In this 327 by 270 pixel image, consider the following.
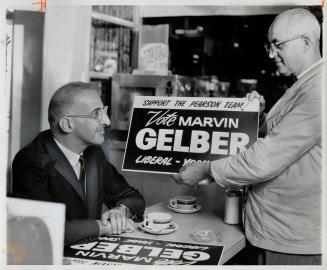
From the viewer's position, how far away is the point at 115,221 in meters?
1.16

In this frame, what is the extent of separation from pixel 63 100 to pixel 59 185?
0.86 feet

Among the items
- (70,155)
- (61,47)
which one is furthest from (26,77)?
(70,155)

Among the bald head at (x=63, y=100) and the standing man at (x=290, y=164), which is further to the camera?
the bald head at (x=63, y=100)

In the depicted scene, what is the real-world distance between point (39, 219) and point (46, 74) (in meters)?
0.50

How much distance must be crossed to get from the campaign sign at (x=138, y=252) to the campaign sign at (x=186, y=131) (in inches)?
9.8

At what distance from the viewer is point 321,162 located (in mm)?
1100

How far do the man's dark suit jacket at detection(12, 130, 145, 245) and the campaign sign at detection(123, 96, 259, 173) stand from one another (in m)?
0.15

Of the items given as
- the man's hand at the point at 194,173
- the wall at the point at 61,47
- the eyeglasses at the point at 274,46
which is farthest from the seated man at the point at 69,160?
the eyeglasses at the point at 274,46

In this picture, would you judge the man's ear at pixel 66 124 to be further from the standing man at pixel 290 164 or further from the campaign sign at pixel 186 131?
the standing man at pixel 290 164

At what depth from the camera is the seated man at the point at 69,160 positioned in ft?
3.82

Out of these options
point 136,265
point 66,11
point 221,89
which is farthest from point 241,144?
point 221,89

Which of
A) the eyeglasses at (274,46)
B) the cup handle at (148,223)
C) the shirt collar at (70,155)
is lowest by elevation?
the cup handle at (148,223)

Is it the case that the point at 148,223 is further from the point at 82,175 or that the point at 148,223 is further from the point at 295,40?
the point at 295,40

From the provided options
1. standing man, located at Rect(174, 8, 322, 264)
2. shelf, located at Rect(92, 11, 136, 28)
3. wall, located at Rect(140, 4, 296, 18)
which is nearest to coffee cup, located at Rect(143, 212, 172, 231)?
standing man, located at Rect(174, 8, 322, 264)
